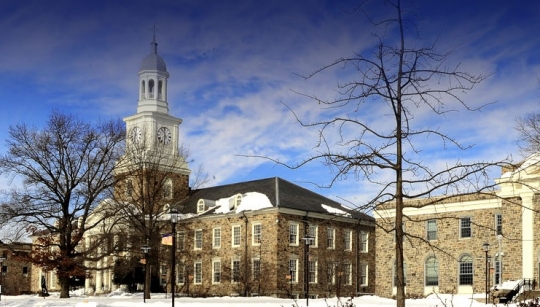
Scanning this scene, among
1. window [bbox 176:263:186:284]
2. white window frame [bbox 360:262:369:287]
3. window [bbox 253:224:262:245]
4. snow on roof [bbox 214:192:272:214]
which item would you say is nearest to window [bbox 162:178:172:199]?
snow on roof [bbox 214:192:272:214]

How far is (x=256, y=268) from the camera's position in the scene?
54.0 m

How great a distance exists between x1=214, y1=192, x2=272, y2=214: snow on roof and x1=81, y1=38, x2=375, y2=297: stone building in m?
0.10

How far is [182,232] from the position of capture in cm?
6025

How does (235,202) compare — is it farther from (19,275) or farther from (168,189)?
(19,275)

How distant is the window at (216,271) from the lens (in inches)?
2251

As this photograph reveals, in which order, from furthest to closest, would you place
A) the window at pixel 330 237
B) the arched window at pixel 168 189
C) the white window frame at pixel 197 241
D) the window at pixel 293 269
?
1. the arched window at pixel 168 189
2. the white window frame at pixel 197 241
3. the window at pixel 330 237
4. the window at pixel 293 269

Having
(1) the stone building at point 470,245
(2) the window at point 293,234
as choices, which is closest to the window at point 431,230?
(1) the stone building at point 470,245

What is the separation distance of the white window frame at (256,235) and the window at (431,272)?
12317 mm

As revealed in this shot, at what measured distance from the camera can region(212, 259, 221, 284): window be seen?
57188 mm

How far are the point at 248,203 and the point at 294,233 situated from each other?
14.4ft

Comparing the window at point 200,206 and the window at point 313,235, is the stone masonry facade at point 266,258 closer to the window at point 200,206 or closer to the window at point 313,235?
the window at point 313,235

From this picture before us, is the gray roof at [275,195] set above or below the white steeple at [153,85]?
below

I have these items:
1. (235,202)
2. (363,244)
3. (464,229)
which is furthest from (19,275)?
(464,229)

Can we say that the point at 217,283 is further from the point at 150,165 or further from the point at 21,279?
the point at 21,279
